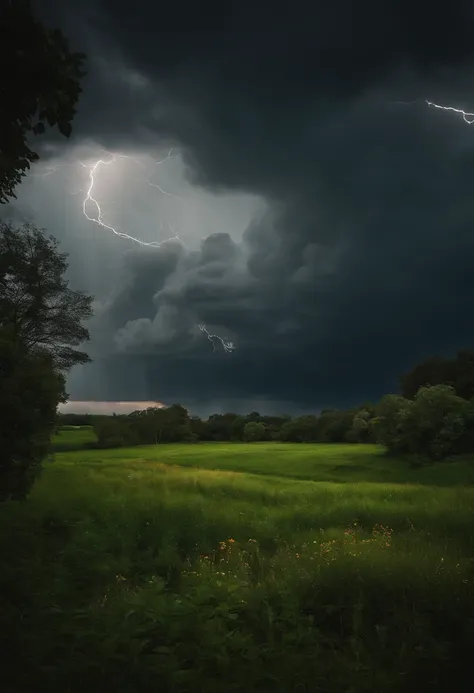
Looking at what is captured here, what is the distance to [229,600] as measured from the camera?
26.1 feet

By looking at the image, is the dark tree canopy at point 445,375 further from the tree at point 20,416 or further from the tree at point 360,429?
the tree at point 20,416

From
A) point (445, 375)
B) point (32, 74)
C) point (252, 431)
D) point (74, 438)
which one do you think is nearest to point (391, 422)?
point (445, 375)

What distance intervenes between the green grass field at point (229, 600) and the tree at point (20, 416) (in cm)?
104

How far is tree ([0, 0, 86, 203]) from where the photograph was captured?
5.22 m

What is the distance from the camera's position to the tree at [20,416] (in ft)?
55.5

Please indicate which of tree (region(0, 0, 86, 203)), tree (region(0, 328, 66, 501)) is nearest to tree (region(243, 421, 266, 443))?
tree (region(0, 328, 66, 501))

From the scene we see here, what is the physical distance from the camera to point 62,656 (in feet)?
18.9

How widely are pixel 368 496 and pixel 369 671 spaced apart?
1694 cm

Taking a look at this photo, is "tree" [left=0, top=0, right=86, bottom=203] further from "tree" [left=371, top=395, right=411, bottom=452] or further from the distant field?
the distant field

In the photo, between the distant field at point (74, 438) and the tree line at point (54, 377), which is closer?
the tree line at point (54, 377)

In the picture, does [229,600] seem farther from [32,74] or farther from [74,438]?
[74,438]

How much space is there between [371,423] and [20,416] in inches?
1388

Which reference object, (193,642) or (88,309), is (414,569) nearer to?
(193,642)

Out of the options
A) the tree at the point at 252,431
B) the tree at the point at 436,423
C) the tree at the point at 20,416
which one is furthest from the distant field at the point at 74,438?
the tree at the point at 20,416
